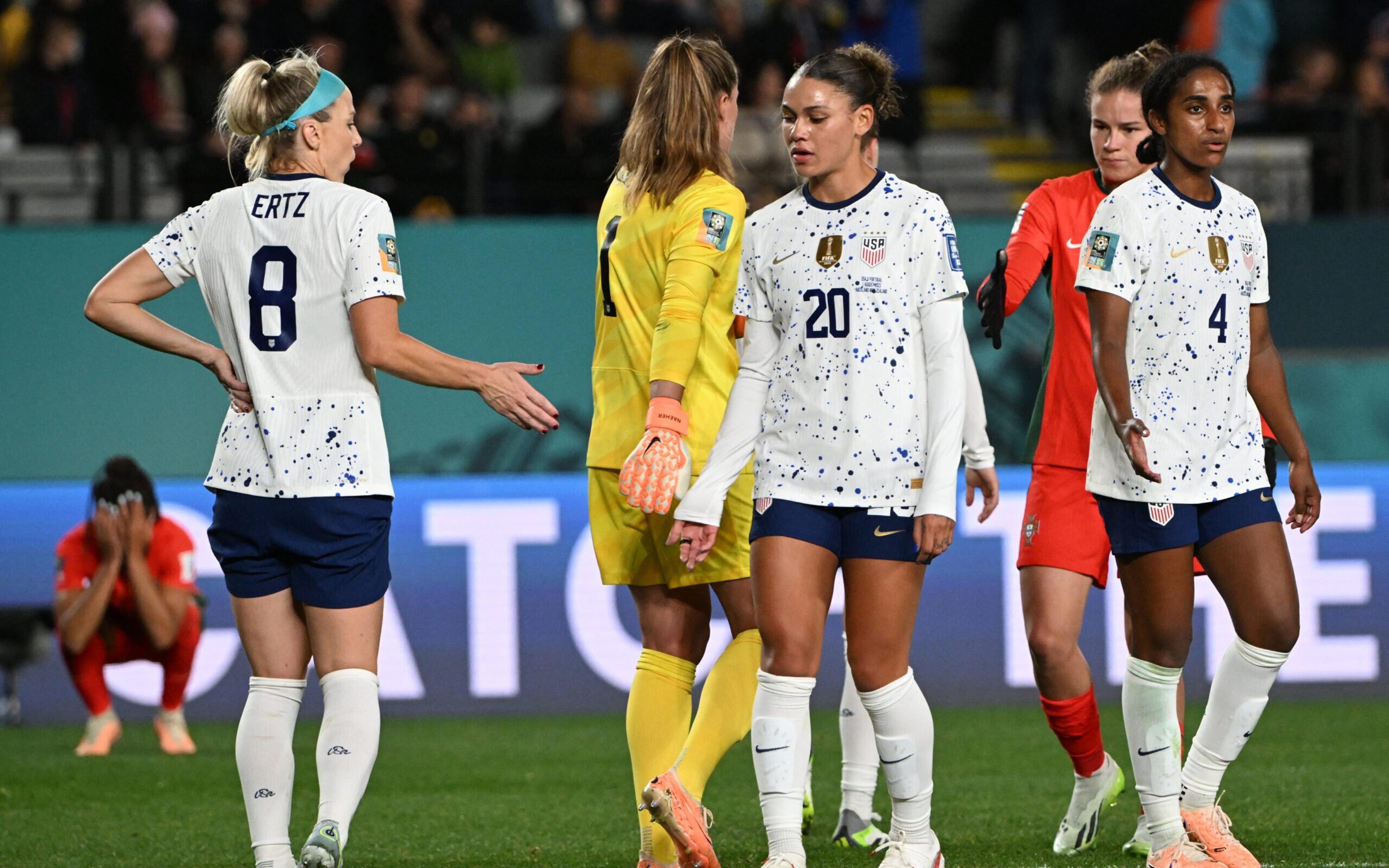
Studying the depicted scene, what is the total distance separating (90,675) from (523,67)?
6779 millimetres

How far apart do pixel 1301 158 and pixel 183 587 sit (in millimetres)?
6668

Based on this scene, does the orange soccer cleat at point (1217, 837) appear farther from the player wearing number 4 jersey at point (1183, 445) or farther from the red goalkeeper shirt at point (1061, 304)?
the red goalkeeper shirt at point (1061, 304)

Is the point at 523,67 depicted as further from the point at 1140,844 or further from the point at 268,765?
the point at 268,765

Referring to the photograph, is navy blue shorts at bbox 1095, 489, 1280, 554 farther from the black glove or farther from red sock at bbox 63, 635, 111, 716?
red sock at bbox 63, 635, 111, 716

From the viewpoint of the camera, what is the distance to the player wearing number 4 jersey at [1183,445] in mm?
4238

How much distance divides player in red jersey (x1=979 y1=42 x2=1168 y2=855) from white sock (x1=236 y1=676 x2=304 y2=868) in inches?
84.6

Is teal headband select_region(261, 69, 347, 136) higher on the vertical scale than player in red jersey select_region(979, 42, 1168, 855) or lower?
higher

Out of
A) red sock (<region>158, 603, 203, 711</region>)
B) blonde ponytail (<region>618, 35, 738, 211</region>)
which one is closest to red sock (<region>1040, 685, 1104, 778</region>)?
blonde ponytail (<region>618, 35, 738, 211</region>)

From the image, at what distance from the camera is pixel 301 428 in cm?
405

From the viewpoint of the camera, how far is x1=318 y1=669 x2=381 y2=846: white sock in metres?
4.04

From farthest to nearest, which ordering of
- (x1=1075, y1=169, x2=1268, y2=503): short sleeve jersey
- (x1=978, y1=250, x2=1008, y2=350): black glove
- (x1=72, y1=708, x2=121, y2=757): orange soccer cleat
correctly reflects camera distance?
(x1=72, y1=708, x2=121, y2=757): orange soccer cleat < (x1=978, y1=250, x2=1008, y2=350): black glove < (x1=1075, y1=169, x2=1268, y2=503): short sleeve jersey

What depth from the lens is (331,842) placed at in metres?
3.84

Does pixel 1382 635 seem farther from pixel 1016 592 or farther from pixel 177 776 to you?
pixel 177 776

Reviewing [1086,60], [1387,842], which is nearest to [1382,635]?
[1387,842]
